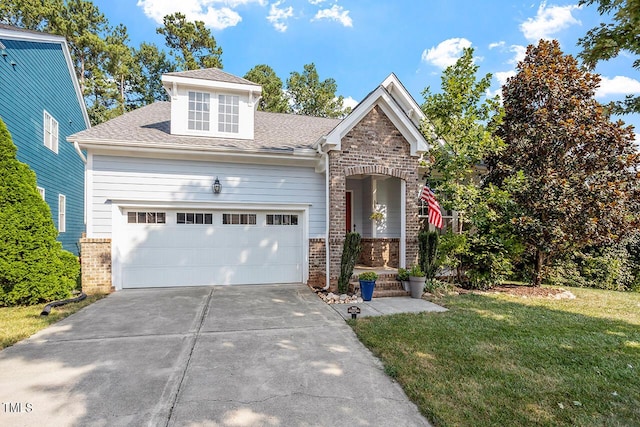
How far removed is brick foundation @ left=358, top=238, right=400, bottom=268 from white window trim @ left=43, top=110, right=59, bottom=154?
1129cm

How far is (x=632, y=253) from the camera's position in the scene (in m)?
10.5

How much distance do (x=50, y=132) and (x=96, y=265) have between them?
633 cm

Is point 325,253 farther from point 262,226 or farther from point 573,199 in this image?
point 573,199

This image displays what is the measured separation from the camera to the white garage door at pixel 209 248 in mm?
8008

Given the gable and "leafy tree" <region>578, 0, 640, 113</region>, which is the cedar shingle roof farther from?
"leafy tree" <region>578, 0, 640, 113</region>

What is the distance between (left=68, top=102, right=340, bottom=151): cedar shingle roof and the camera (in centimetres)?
765

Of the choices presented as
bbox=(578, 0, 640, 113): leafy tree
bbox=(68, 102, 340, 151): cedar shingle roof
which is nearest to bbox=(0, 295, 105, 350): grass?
bbox=(68, 102, 340, 151): cedar shingle roof

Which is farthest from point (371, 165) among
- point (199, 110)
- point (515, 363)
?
point (515, 363)

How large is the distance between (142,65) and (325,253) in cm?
2456

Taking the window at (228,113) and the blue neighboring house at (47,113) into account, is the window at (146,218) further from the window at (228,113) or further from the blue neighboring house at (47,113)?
the blue neighboring house at (47,113)

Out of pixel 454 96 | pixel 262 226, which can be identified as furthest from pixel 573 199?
pixel 262 226

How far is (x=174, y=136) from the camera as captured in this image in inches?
331

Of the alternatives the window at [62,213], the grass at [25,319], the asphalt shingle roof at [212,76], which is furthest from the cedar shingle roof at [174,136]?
the window at [62,213]

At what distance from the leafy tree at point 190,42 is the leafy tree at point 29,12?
6.21m
